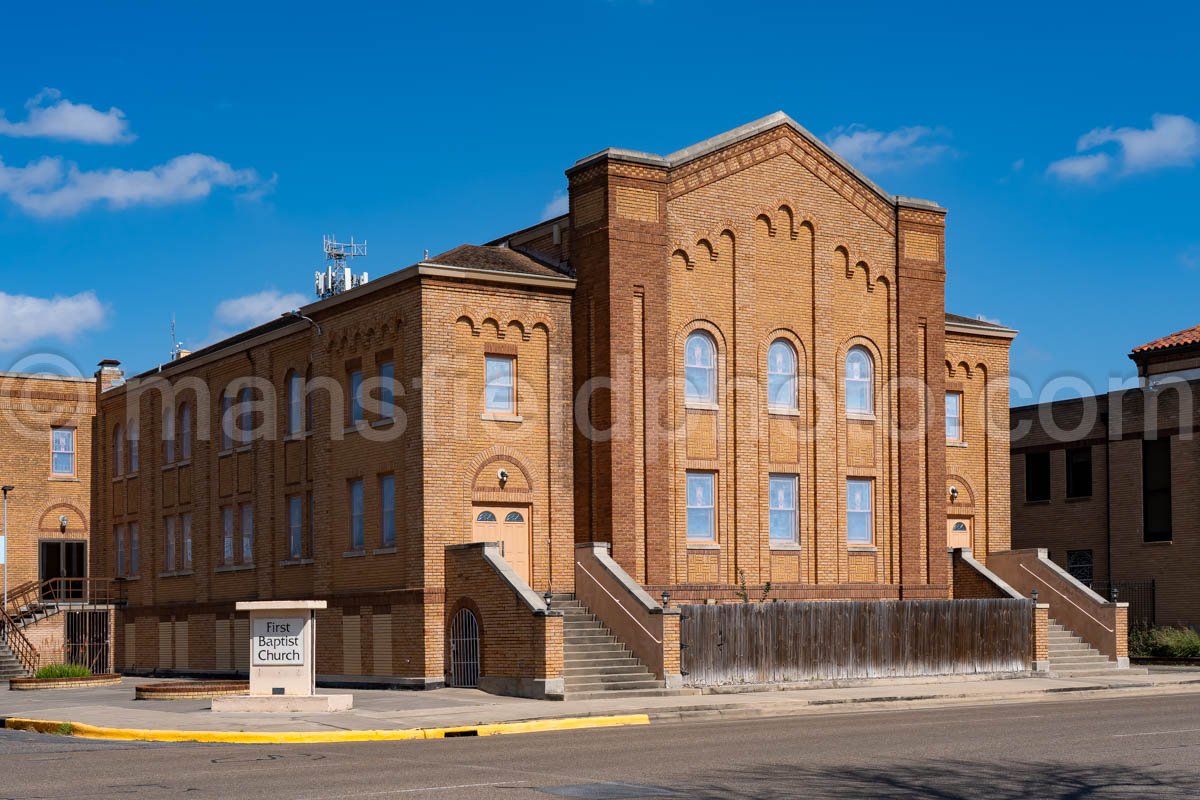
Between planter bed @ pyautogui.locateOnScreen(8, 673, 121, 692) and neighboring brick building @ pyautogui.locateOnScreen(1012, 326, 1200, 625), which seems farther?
neighboring brick building @ pyautogui.locateOnScreen(1012, 326, 1200, 625)

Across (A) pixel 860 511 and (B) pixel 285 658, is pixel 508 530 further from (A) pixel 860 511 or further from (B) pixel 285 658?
(A) pixel 860 511

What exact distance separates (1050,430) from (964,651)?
1634 centimetres

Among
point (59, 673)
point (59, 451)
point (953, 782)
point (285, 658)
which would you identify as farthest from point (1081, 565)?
point (953, 782)

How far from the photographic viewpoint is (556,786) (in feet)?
52.2

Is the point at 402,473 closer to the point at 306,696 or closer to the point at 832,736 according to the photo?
the point at 306,696

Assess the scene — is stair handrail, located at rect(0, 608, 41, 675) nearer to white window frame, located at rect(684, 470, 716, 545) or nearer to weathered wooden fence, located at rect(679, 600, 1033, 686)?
white window frame, located at rect(684, 470, 716, 545)

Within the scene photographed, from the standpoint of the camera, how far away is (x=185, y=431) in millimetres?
45781

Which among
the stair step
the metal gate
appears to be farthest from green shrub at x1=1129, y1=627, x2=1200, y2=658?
the metal gate

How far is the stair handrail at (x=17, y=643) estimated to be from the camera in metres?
45.3

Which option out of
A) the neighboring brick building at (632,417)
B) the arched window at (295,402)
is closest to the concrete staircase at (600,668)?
the neighboring brick building at (632,417)

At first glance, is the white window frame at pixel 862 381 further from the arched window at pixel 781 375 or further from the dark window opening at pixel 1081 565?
the dark window opening at pixel 1081 565

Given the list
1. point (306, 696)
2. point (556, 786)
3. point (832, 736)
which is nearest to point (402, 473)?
point (306, 696)

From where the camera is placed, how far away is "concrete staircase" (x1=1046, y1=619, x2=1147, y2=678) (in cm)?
3714

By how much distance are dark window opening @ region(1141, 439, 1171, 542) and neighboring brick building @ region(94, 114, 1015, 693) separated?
21.1 feet
